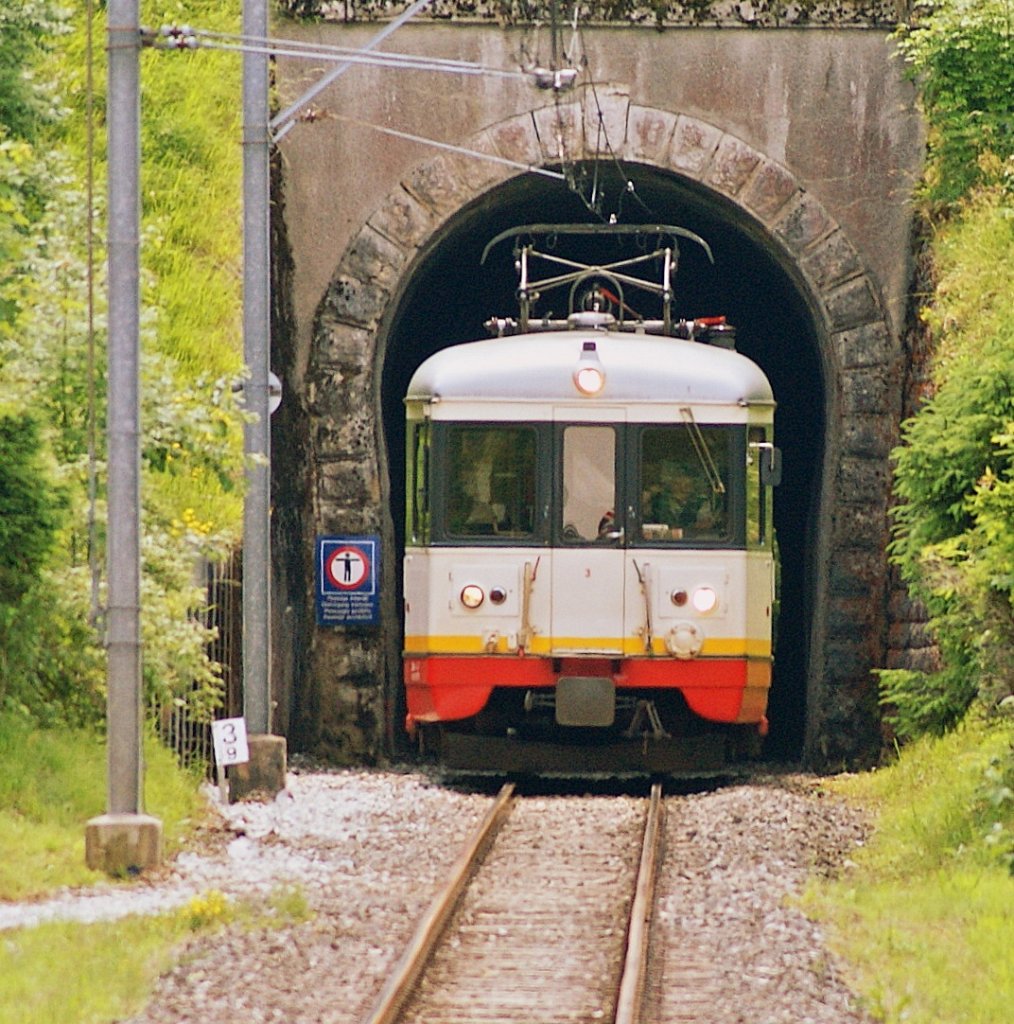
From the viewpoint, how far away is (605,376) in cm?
1549

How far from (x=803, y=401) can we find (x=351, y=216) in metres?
6.32

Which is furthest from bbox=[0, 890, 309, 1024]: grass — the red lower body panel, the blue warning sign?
the blue warning sign

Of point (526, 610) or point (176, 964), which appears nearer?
point (176, 964)

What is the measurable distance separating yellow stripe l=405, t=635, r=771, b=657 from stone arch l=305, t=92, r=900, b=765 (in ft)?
12.2

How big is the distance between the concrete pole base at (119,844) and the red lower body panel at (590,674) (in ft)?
15.9

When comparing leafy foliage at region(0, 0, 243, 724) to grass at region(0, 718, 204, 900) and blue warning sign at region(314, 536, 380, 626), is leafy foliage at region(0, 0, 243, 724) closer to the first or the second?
grass at region(0, 718, 204, 900)

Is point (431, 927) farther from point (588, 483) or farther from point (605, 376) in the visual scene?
point (605, 376)

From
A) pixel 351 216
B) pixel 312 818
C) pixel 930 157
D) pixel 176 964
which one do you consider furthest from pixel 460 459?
pixel 176 964

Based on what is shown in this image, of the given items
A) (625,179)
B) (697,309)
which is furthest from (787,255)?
(697,309)

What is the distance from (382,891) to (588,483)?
5.46 metres

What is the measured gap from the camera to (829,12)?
63.2 ft

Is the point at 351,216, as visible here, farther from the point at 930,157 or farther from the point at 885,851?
the point at 885,851

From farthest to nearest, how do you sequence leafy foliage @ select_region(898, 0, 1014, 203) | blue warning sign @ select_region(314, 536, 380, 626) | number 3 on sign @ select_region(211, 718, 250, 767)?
blue warning sign @ select_region(314, 536, 380, 626) < leafy foliage @ select_region(898, 0, 1014, 203) < number 3 on sign @ select_region(211, 718, 250, 767)

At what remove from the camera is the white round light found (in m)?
15.4
